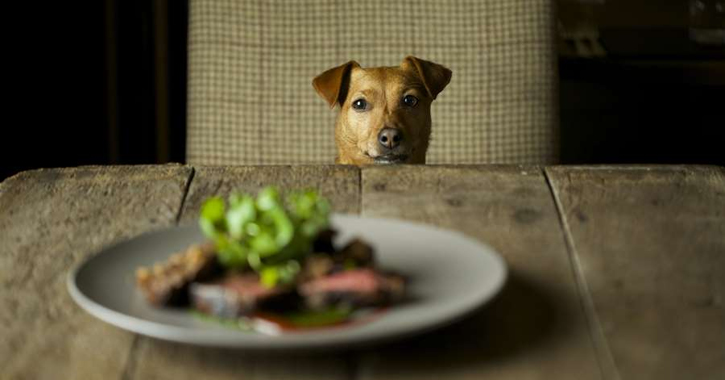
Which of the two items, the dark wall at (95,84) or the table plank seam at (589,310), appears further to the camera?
the dark wall at (95,84)

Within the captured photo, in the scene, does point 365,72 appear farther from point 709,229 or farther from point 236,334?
point 236,334

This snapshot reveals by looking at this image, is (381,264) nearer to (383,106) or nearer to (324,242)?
(324,242)

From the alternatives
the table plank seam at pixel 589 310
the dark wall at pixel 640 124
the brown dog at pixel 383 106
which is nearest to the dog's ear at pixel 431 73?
the brown dog at pixel 383 106

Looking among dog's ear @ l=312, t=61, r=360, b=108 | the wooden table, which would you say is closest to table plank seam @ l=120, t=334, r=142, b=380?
the wooden table

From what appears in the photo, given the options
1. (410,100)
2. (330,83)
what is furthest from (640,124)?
(330,83)

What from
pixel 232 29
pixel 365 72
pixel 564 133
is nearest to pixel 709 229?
pixel 365 72

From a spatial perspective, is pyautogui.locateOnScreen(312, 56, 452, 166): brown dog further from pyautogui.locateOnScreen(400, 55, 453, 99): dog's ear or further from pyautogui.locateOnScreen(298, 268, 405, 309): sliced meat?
pyautogui.locateOnScreen(298, 268, 405, 309): sliced meat

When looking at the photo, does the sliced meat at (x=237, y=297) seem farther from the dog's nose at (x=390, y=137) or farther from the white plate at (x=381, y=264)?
the dog's nose at (x=390, y=137)

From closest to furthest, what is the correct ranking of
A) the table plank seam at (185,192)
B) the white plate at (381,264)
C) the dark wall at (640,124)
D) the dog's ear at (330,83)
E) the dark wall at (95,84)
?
1. the white plate at (381,264)
2. the table plank seam at (185,192)
3. the dog's ear at (330,83)
4. the dark wall at (95,84)
5. the dark wall at (640,124)
